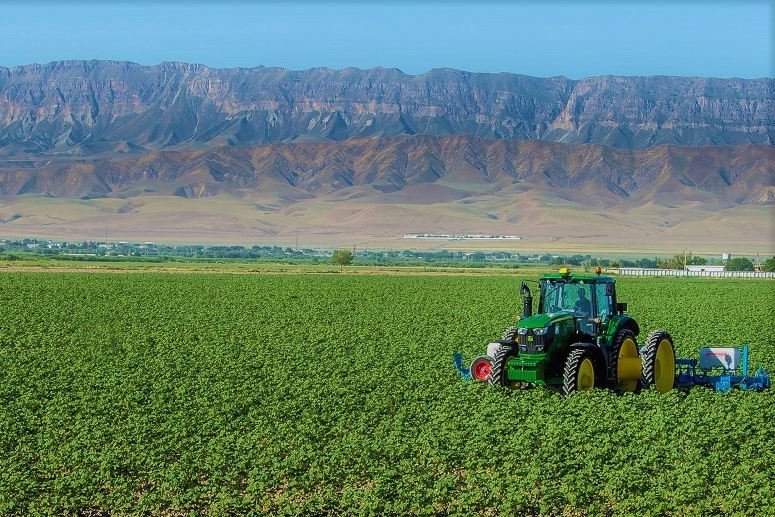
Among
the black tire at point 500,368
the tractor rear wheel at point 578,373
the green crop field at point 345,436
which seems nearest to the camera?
the green crop field at point 345,436

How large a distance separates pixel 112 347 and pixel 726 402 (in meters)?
15.3

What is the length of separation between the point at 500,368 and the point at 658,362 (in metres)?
2.93

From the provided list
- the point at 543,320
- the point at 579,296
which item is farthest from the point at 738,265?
the point at 543,320

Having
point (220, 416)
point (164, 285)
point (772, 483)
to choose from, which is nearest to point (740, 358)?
point (772, 483)

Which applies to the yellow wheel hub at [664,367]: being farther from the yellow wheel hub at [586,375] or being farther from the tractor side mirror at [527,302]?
the tractor side mirror at [527,302]

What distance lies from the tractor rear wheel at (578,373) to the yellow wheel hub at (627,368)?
734 mm

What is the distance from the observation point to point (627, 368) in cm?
2053

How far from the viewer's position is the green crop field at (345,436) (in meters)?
14.0

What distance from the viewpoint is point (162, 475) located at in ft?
49.0

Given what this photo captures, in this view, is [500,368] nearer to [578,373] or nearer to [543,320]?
[543,320]

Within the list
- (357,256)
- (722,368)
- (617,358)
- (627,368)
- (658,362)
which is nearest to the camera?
(617,358)

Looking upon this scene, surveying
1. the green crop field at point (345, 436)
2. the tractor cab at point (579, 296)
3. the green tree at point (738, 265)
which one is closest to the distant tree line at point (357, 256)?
the green tree at point (738, 265)

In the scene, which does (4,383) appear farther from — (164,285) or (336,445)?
(164,285)

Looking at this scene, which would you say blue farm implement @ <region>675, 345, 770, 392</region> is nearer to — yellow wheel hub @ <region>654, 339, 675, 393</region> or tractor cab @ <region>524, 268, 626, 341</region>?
yellow wheel hub @ <region>654, 339, 675, 393</region>
